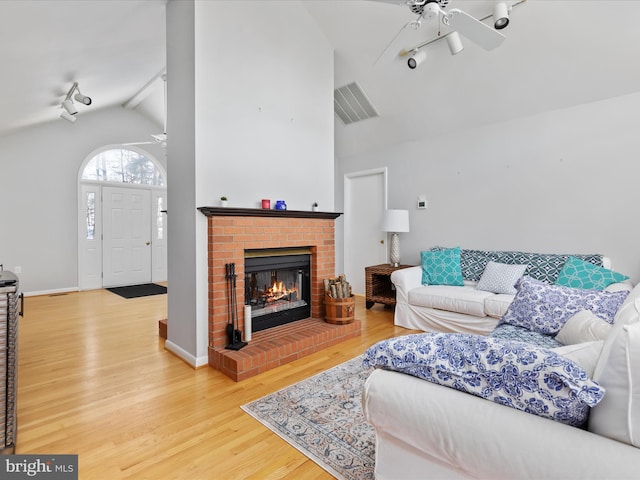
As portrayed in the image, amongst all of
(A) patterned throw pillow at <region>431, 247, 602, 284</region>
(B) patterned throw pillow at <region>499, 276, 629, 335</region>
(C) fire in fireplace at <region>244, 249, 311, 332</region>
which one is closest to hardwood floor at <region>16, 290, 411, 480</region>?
(C) fire in fireplace at <region>244, 249, 311, 332</region>

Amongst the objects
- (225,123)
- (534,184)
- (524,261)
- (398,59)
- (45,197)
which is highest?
(398,59)

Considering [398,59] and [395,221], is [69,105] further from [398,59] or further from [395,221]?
[395,221]

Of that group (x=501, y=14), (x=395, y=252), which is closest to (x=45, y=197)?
(x=395, y=252)

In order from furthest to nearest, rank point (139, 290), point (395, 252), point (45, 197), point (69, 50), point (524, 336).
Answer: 1. point (139, 290)
2. point (45, 197)
3. point (395, 252)
4. point (69, 50)
5. point (524, 336)

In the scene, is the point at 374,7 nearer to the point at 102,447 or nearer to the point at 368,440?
the point at 368,440

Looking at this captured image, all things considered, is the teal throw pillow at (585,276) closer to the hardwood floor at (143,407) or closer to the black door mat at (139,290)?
the hardwood floor at (143,407)

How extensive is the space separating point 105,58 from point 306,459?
14.7ft

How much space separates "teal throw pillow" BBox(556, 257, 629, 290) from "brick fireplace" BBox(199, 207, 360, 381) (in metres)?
2.02

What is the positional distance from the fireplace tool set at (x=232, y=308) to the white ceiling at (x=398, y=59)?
2.16 metres

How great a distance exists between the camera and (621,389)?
0.85 meters

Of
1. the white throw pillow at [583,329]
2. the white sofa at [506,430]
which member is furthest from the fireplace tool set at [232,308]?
the white throw pillow at [583,329]

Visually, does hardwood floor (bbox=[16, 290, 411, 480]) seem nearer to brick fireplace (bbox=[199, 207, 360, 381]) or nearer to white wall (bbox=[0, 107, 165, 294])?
brick fireplace (bbox=[199, 207, 360, 381])

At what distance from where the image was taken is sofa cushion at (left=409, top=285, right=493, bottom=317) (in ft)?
10.8

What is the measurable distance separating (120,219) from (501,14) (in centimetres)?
664
